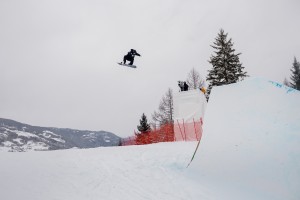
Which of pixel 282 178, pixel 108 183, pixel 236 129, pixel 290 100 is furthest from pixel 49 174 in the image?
pixel 290 100

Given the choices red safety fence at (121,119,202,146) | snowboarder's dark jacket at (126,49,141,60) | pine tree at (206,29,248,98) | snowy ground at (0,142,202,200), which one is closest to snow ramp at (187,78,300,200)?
snowy ground at (0,142,202,200)

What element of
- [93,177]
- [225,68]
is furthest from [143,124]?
[93,177]

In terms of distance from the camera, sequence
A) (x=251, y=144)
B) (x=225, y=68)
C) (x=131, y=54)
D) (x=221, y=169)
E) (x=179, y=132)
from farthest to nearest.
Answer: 1. (x=225, y=68)
2. (x=179, y=132)
3. (x=131, y=54)
4. (x=221, y=169)
5. (x=251, y=144)

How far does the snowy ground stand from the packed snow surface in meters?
0.02

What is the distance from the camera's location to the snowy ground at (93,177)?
817 cm

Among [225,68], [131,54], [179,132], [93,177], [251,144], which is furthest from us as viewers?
[225,68]

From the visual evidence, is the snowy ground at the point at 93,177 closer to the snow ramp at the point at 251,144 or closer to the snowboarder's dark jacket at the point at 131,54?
the snow ramp at the point at 251,144

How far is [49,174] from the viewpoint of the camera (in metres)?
9.95

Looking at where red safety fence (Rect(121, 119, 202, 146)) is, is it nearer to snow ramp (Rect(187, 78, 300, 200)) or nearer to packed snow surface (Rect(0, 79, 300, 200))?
packed snow surface (Rect(0, 79, 300, 200))

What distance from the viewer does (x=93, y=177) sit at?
990 cm


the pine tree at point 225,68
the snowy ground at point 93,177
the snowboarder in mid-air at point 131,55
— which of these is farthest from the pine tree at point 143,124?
the snowy ground at point 93,177

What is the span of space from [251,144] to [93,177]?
4.83 meters

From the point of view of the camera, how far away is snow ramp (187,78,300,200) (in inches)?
334

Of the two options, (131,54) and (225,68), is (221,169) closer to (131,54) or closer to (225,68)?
(131,54)
